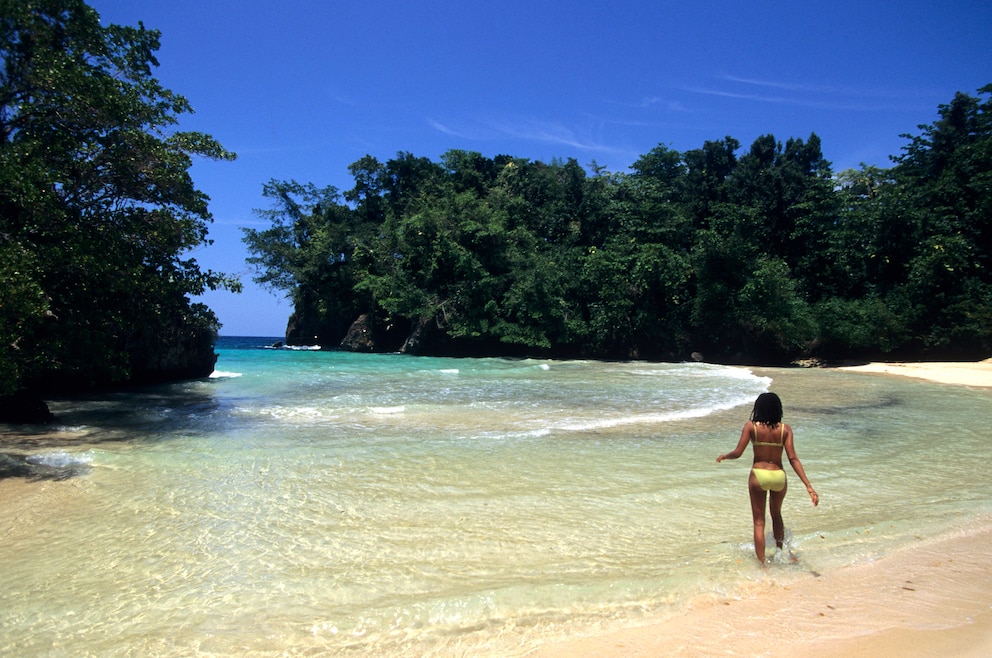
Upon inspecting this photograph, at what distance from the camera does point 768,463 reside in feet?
14.2

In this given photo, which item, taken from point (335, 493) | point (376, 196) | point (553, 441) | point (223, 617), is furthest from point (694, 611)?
point (376, 196)

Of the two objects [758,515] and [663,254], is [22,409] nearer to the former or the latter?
[758,515]

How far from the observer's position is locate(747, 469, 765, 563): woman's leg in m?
4.18

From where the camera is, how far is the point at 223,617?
352cm

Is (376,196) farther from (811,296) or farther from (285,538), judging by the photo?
(285,538)

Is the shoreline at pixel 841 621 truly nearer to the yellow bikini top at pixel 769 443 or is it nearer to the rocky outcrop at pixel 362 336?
the yellow bikini top at pixel 769 443

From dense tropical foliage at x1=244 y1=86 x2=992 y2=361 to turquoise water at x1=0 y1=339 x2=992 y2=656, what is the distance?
18623 mm

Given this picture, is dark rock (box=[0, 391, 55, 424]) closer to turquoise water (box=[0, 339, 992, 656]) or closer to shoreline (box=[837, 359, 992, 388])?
turquoise water (box=[0, 339, 992, 656])

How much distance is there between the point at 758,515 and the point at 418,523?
2.91m

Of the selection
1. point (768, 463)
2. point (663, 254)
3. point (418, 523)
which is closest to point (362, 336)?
point (663, 254)

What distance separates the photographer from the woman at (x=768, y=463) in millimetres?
4238

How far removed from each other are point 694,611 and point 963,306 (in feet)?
91.6

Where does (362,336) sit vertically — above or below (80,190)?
below

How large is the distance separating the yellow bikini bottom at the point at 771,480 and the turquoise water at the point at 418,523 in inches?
22.5
